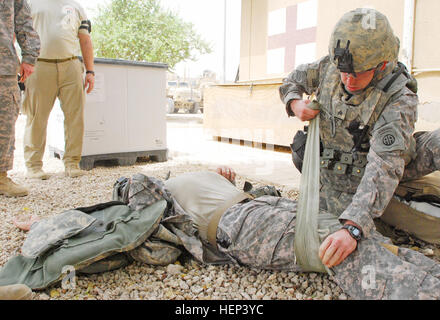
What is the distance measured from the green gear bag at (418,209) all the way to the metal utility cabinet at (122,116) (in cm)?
305

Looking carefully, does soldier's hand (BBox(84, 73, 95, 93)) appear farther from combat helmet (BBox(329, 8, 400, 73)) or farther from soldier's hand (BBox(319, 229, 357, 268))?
soldier's hand (BBox(319, 229, 357, 268))

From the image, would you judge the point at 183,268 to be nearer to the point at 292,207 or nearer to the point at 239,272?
the point at 239,272

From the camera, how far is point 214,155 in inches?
199

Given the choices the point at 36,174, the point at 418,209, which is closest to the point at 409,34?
the point at 418,209

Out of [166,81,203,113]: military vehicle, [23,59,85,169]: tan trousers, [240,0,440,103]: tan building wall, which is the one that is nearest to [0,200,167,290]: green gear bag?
[23,59,85,169]: tan trousers

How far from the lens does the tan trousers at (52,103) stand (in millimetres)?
3369

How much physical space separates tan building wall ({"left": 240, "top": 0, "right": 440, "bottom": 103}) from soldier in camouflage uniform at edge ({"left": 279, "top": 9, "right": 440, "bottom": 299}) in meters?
2.35

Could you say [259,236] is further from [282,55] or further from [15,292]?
[282,55]

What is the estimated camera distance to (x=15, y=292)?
4.02ft

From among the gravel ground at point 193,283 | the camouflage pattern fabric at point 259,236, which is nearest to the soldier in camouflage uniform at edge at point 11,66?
the gravel ground at point 193,283

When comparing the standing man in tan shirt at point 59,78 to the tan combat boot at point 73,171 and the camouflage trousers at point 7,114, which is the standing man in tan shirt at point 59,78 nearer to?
the tan combat boot at point 73,171

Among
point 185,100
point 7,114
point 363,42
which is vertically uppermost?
point 185,100

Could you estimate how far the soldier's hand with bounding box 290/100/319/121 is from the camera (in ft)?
5.80

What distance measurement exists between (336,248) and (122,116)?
338 cm
